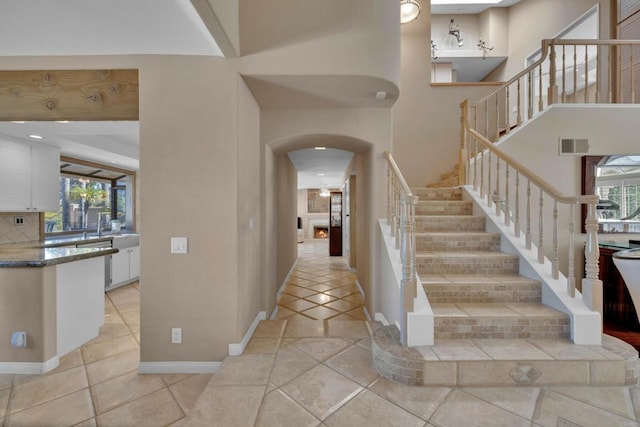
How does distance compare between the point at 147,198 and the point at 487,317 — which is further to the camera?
the point at 147,198

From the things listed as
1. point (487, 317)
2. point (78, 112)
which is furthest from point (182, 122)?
point (487, 317)

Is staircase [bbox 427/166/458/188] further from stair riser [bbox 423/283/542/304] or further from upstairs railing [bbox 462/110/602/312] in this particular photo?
stair riser [bbox 423/283/542/304]

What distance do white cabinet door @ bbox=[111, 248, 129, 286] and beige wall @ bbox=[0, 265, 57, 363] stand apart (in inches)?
94.3

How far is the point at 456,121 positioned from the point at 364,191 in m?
2.77

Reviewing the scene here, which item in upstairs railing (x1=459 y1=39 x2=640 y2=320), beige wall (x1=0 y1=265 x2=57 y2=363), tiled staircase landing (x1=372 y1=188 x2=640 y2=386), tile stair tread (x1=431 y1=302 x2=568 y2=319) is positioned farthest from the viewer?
upstairs railing (x1=459 y1=39 x2=640 y2=320)

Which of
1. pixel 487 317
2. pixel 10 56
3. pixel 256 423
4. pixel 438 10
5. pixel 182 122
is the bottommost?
pixel 256 423

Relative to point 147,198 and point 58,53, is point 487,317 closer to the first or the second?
point 147,198

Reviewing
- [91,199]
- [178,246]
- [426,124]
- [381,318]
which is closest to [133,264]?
[91,199]

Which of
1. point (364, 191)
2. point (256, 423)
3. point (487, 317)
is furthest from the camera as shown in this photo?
point (364, 191)

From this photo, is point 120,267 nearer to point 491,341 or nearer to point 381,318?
point 381,318

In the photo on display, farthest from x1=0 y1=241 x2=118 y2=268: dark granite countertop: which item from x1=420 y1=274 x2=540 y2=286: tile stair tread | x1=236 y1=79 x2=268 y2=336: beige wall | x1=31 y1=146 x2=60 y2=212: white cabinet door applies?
x1=420 y1=274 x2=540 y2=286: tile stair tread

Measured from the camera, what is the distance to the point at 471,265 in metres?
2.64

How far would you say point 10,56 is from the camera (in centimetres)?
218

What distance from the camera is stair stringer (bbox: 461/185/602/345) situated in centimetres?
196
